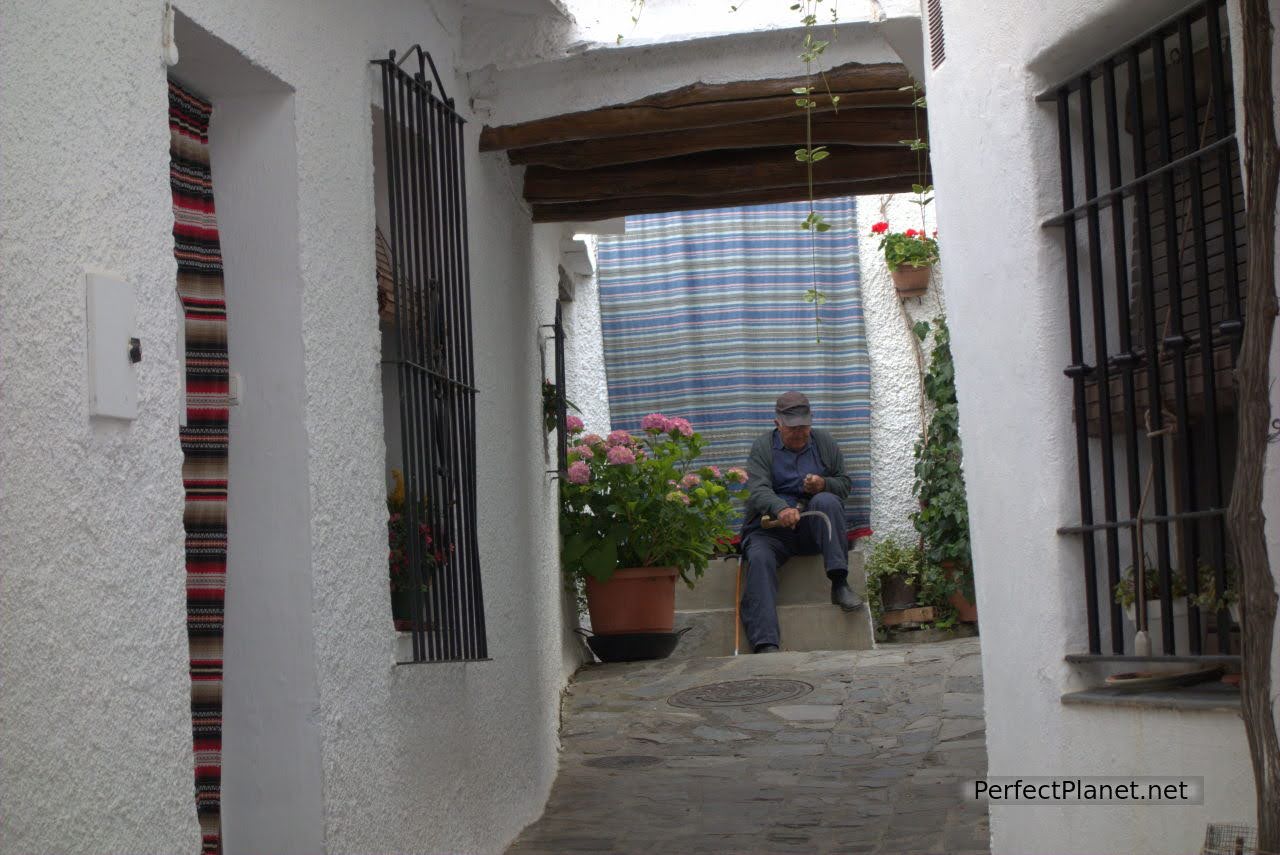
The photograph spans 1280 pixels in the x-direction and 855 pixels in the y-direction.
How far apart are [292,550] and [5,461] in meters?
1.29

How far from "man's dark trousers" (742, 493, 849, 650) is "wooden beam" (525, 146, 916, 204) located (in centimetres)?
315

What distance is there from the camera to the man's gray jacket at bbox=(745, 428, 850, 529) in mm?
8898

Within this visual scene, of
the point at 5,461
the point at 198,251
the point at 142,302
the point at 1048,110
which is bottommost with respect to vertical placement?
the point at 5,461

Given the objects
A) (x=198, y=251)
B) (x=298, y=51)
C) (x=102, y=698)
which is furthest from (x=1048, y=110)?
(x=102, y=698)

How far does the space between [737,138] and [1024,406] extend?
83.7 inches

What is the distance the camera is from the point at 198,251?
11.3 ft

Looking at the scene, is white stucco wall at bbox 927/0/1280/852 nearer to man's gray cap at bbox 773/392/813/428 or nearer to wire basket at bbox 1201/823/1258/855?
wire basket at bbox 1201/823/1258/855

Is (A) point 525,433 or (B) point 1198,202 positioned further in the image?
(A) point 525,433

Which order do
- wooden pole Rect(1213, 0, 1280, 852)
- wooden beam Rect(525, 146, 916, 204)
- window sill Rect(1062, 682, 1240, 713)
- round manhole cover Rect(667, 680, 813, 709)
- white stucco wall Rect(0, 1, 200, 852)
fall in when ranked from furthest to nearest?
1. round manhole cover Rect(667, 680, 813, 709)
2. wooden beam Rect(525, 146, 916, 204)
3. window sill Rect(1062, 682, 1240, 713)
4. wooden pole Rect(1213, 0, 1280, 852)
5. white stucco wall Rect(0, 1, 200, 852)

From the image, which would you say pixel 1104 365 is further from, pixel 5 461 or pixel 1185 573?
pixel 5 461

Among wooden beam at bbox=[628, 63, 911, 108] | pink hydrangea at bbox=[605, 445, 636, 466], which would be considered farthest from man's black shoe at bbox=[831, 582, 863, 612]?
wooden beam at bbox=[628, 63, 911, 108]

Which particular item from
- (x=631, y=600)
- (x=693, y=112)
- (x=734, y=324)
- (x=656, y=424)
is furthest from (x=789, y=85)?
(x=734, y=324)

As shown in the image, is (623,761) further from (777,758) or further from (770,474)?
(770,474)

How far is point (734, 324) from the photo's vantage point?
10.1 meters
